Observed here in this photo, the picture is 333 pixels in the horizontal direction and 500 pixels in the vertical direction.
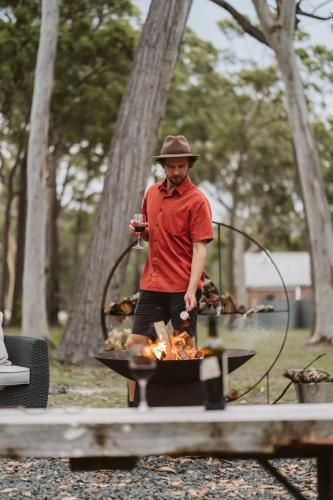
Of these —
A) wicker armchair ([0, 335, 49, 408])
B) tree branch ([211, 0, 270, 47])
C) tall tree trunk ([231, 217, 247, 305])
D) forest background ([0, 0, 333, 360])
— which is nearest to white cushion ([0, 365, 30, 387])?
wicker armchair ([0, 335, 49, 408])

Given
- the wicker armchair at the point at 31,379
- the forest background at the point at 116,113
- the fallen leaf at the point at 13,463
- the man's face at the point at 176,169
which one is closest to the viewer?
the man's face at the point at 176,169

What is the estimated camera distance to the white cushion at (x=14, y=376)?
505 centimetres

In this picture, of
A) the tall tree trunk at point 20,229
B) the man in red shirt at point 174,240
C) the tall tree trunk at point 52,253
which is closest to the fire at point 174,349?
the man in red shirt at point 174,240

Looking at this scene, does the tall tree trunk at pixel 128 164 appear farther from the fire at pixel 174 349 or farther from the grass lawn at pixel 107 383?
the fire at pixel 174 349

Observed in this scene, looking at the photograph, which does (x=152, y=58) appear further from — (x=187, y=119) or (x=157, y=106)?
(x=187, y=119)

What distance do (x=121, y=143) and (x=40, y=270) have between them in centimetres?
227

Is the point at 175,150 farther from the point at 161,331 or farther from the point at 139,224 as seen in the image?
the point at 161,331

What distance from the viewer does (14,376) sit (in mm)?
5086

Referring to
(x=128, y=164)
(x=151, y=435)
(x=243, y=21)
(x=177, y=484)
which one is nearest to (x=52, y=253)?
(x=243, y=21)

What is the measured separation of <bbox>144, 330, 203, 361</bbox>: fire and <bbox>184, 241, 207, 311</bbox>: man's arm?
20 centimetres

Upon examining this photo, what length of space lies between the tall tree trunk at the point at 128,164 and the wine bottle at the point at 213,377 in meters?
7.70

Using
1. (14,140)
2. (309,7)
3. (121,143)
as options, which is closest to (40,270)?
(121,143)

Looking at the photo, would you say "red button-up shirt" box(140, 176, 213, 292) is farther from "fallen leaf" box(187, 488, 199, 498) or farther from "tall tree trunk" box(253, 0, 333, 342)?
"tall tree trunk" box(253, 0, 333, 342)

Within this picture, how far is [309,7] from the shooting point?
1346 centimetres
